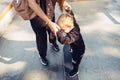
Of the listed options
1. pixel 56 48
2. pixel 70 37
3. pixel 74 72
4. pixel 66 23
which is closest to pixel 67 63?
pixel 74 72

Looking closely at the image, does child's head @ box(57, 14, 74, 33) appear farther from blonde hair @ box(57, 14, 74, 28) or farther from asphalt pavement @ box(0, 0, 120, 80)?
asphalt pavement @ box(0, 0, 120, 80)

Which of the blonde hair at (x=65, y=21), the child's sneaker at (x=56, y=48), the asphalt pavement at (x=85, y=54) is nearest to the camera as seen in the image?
the blonde hair at (x=65, y=21)

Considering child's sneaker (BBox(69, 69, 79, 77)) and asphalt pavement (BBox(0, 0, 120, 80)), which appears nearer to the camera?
child's sneaker (BBox(69, 69, 79, 77))

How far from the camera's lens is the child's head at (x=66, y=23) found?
2.31 meters

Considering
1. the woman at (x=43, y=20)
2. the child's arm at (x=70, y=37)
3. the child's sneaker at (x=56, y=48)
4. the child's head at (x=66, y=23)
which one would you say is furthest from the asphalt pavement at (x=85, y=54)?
the child's head at (x=66, y=23)

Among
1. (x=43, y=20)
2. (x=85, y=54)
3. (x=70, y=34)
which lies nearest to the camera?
(x=70, y=34)

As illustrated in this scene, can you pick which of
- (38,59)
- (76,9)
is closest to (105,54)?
(38,59)

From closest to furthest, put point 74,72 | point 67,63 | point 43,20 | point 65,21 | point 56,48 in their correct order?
point 65,21 < point 43,20 < point 74,72 < point 67,63 < point 56,48

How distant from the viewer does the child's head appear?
7.59 ft

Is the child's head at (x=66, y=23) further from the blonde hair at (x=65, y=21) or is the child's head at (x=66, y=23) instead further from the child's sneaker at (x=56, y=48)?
the child's sneaker at (x=56, y=48)

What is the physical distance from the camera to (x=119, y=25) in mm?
4016

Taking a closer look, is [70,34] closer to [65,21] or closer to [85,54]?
[65,21]

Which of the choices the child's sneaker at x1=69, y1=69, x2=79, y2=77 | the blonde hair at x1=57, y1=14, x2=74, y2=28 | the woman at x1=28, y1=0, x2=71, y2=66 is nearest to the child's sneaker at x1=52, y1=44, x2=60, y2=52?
the woman at x1=28, y1=0, x2=71, y2=66

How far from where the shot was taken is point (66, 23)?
232 centimetres
